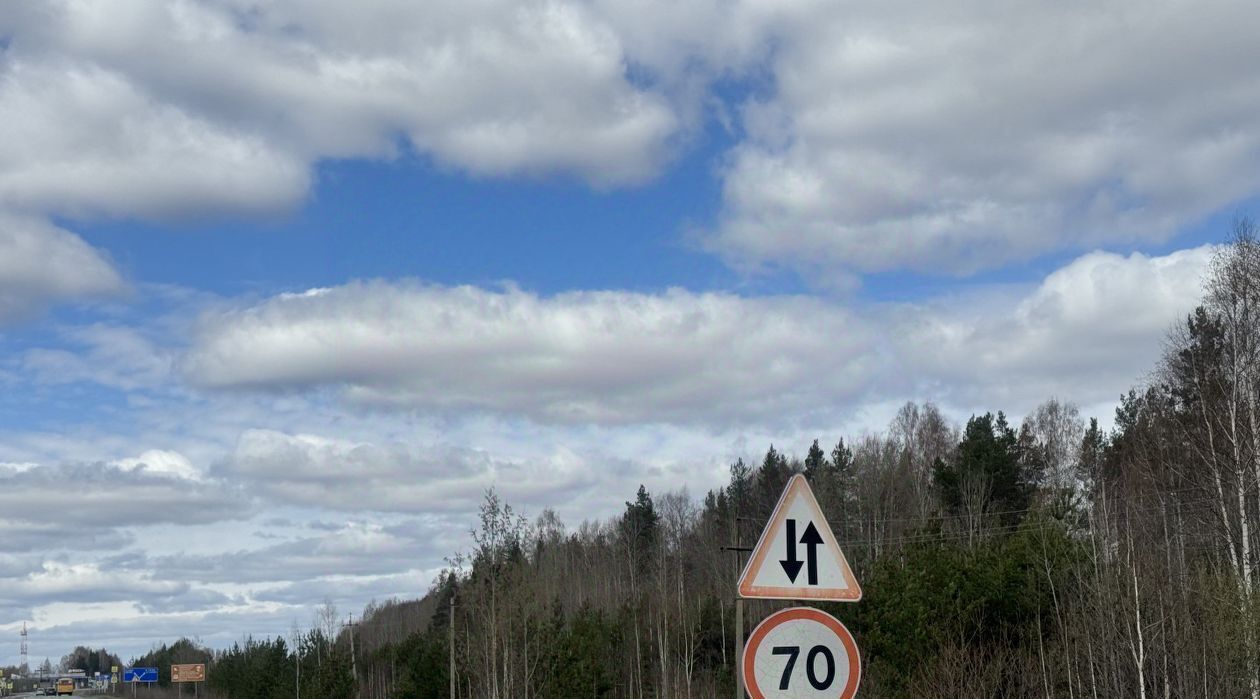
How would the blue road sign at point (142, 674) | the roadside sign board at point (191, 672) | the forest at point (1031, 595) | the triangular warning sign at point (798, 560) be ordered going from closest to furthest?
the triangular warning sign at point (798, 560) → the forest at point (1031, 595) → the roadside sign board at point (191, 672) → the blue road sign at point (142, 674)

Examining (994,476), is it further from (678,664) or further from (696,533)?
(696,533)

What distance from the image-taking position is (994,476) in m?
72.6

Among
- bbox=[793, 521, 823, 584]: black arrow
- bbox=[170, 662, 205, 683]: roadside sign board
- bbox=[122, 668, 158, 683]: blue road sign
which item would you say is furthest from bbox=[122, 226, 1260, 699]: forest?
bbox=[122, 668, 158, 683]: blue road sign

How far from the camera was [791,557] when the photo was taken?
8.48 m

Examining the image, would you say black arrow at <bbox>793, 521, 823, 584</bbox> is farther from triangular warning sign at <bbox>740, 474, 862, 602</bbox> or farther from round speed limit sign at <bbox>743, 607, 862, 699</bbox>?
round speed limit sign at <bbox>743, 607, 862, 699</bbox>

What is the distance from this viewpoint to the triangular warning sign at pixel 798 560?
8.41 meters

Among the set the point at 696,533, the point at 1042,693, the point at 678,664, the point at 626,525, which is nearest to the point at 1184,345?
the point at 1042,693

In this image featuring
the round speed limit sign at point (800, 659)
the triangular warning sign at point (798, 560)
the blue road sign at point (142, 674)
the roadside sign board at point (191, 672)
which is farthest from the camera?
the blue road sign at point (142, 674)

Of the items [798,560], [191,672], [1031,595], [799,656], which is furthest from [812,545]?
[191,672]

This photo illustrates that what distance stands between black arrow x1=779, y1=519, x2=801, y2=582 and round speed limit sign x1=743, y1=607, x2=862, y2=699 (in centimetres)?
42

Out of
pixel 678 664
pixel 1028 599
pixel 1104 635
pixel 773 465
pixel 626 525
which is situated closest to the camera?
pixel 1104 635

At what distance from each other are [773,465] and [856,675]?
100953mm

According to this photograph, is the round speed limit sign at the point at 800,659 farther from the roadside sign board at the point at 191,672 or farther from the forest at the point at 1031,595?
the roadside sign board at the point at 191,672

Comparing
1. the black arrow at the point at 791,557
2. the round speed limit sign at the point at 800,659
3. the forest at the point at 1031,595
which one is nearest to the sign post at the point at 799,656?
the round speed limit sign at the point at 800,659
